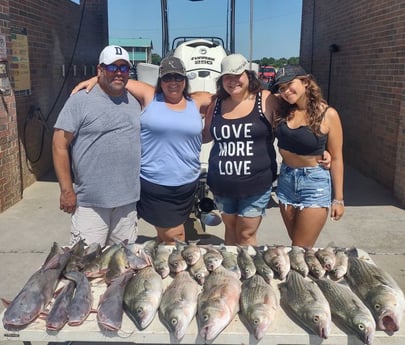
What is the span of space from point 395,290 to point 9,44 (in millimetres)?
5444

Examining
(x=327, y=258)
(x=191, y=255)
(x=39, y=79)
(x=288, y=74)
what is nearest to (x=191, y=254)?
(x=191, y=255)

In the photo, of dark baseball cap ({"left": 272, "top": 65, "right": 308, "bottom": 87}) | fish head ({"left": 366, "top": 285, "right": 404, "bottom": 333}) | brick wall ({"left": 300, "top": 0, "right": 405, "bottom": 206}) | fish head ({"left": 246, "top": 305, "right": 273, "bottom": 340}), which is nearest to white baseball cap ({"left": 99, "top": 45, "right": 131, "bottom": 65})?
dark baseball cap ({"left": 272, "top": 65, "right": 308, "bottom": 87})

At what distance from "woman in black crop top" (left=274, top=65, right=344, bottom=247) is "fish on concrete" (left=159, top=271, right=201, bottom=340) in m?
1.09

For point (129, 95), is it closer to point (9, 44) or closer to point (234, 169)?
point (234, 169)

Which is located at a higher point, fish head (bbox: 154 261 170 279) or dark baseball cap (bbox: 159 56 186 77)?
dark baseball cap (bbox: 159 56 186 77)

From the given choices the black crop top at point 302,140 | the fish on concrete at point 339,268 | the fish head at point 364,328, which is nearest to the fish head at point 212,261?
the fish on concrete at point 339,268

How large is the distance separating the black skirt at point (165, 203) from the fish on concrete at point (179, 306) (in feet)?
3.15

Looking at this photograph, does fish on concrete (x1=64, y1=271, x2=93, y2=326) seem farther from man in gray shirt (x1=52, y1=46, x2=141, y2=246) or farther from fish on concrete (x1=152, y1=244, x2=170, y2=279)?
man in gray shirt (x1=52, y1=46, x2=141, y2=246)

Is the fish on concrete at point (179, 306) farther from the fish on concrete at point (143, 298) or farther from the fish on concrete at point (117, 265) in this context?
the fish on concrete at point (117, 265)

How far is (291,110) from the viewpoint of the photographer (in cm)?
308

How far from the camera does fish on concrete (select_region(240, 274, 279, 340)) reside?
2.08 metres

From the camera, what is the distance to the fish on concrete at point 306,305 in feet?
6.76

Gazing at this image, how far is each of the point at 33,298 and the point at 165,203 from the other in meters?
1.26

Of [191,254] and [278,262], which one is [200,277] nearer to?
[191,254]
